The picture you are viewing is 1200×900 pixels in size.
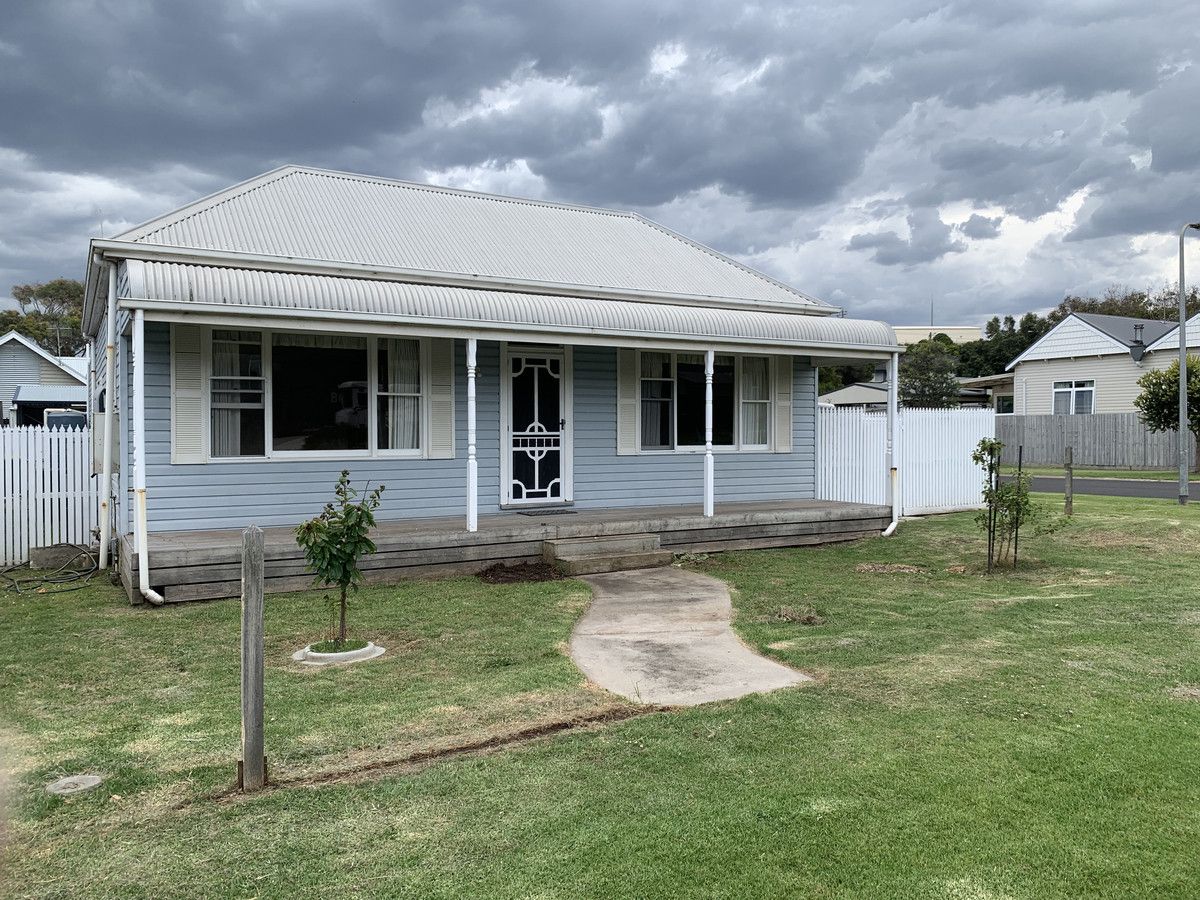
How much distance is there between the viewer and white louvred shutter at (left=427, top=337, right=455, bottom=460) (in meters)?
10.8

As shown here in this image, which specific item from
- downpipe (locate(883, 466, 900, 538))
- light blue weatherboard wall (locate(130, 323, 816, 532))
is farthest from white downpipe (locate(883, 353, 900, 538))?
light blue weatherboard wall (locate(130, 323, 816, 532))

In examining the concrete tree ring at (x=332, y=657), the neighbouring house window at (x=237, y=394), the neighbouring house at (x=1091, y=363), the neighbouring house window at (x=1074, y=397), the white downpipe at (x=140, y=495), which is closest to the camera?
the concrete tree ring at (x=332, y=657)

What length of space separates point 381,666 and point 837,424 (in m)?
10.0

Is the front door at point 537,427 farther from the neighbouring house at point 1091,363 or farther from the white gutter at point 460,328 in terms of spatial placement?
the neighbouring house at point 1091,363

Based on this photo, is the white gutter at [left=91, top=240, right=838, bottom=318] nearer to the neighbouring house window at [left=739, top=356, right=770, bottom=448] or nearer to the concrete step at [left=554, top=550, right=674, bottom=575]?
the neighbouring house window at [left=739, top=356, right=770, bottom=448]

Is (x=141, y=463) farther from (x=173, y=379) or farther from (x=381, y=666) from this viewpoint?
(x=381, y=666)

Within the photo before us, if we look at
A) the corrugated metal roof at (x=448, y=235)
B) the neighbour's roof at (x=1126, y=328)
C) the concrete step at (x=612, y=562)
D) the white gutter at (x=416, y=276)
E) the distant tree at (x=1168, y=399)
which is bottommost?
the concrete step at (x=612, y=562)

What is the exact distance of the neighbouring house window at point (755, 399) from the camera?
13328 millimetres

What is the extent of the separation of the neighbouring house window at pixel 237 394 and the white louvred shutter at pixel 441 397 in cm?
200

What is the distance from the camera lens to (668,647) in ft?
21.6

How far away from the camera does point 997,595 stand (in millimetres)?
8359

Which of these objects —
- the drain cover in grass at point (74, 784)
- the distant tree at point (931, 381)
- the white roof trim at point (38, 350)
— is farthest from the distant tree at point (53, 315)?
Answer: the drain cover in grass at point (74, 784)

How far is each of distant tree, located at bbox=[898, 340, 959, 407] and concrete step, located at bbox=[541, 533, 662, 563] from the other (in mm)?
30263

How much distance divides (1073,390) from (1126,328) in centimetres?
280
